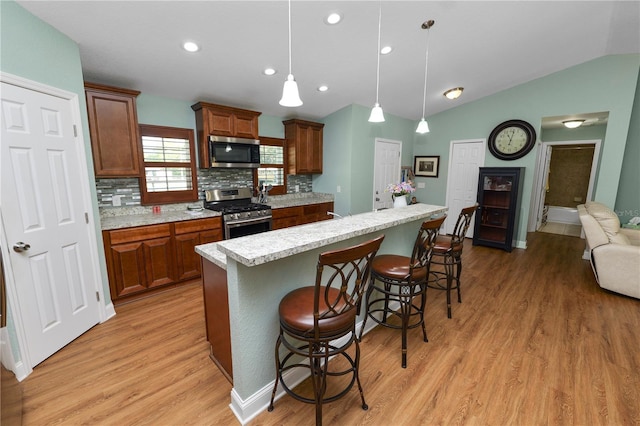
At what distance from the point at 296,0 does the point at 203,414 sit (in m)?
3.00

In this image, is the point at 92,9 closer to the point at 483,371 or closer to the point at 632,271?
the point at 483,371

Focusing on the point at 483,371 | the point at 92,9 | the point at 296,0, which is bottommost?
the point at 483,371

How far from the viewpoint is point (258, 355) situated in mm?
1544

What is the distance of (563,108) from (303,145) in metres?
4.33

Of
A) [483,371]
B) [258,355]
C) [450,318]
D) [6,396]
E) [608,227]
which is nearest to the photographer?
[6,396]

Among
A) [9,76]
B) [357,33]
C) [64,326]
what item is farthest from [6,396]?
[357,33]

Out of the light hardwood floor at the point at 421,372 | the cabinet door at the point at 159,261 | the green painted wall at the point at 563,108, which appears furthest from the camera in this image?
the green painted wall at the point at 563,108

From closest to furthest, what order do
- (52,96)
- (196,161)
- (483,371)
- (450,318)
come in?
(483,371) < (52,96) < (450,318) < (196,161)

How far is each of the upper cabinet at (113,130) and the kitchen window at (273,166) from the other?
1816 mm

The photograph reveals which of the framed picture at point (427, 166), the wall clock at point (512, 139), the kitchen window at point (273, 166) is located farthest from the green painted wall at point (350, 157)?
the wall clock at point (512, 139)

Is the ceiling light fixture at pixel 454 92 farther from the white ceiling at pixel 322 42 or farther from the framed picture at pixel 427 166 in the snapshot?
the framed picture at pixel 427 166

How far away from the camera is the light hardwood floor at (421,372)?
1.56 metres

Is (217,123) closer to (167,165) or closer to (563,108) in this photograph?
(167,165)

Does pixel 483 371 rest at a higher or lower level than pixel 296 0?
lower
